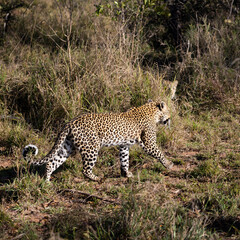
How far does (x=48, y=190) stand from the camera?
4867mm

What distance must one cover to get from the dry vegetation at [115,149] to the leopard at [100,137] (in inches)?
10.8

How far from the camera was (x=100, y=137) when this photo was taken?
17.5 ft

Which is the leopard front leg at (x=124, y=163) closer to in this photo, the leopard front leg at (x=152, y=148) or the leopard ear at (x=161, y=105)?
the leopard front leg at (x=152, y=148)

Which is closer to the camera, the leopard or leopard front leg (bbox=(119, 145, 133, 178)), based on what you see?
the leopard

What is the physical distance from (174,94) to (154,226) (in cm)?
510

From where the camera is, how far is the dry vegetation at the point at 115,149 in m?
3.78

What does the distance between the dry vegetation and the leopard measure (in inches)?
10.8

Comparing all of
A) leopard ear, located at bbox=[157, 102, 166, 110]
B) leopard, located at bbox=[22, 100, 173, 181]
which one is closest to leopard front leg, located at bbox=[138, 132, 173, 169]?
leopard, located at bbox=[22, 100, 173, 181]

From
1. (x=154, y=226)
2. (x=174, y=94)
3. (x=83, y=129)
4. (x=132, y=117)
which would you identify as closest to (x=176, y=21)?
(x=174, y=94)

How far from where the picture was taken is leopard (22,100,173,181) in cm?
512

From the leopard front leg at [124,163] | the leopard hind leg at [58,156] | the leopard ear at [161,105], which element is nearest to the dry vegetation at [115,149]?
the leopard front leg at [124,163]

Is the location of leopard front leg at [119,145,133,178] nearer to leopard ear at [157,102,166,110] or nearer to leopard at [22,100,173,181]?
leopard at [22,100,173,181]

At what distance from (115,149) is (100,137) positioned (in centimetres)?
116

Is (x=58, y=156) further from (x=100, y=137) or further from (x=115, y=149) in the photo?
(x=115, y=149)
